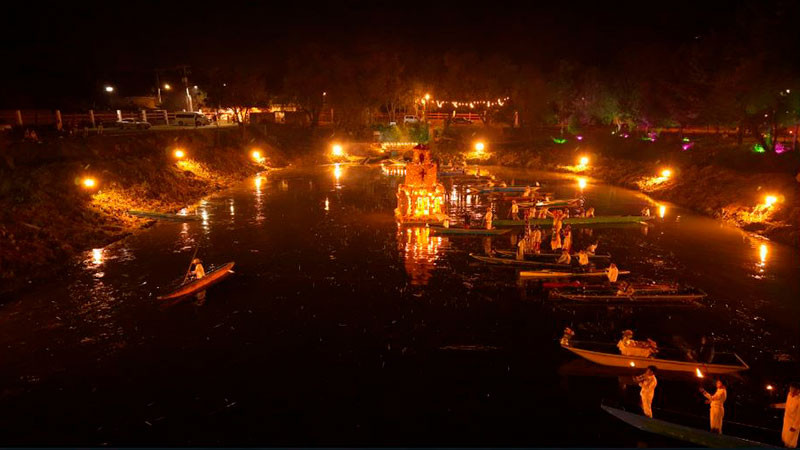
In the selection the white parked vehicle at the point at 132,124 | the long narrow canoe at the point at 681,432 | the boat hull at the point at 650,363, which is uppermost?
the white parked vehicle at the point at 132,124

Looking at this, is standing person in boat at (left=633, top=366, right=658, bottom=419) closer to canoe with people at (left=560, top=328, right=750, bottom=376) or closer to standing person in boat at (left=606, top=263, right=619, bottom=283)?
canoe with people at (left=560, top=328, right=750, bottom=376)

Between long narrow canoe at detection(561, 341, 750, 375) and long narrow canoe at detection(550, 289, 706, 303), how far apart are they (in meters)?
5.59

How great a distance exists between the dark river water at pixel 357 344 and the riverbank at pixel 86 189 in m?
2.01

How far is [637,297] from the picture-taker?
2406cm

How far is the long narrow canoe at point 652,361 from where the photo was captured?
17.5 meters

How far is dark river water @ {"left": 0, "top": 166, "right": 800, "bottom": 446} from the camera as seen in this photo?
51.5ft

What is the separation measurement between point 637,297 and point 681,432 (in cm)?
1025

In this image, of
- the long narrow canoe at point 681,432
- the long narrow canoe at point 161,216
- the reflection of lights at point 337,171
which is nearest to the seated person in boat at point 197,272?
the long narrow canoe at point 161,216

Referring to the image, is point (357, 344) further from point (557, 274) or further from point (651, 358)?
point (557, 274)

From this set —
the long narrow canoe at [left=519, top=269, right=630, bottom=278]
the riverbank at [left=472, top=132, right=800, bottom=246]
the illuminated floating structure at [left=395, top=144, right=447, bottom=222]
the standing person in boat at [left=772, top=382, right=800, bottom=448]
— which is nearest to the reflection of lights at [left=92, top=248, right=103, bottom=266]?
the illuminated floating structure at [left=395, top=144, right=447, bottom=222]

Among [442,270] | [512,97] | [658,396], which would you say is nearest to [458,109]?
[512,97]

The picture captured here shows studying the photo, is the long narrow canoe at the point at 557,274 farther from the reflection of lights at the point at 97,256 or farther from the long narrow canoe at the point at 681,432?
the reflection of lights at the point at 97,256

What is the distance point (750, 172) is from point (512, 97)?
51648 mm

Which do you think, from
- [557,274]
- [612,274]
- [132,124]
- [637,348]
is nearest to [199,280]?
[557,274]
